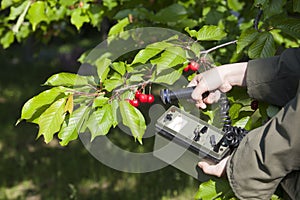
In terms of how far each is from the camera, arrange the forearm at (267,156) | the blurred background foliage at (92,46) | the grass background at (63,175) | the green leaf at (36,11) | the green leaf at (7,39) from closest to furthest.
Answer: the forearm at (267,156)
the blurred background foliage at (92,46)
the green leaf at (36,11)
the green leaf at (7,39)
the grass background at (63,175)

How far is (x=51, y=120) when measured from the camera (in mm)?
1737

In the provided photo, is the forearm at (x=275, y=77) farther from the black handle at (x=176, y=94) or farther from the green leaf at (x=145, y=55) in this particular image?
the green leaf at (x=145, y=55)

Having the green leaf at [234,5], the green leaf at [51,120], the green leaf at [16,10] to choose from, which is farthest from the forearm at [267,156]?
the green leaf at [16,10]

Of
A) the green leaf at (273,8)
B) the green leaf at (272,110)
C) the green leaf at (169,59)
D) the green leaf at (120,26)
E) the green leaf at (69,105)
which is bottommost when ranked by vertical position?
the green leaf at (120,26)

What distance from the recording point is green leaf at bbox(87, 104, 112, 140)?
1.72 m

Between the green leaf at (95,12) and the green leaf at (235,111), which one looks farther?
the green leaf at (95,12)

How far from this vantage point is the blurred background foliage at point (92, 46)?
2.33m

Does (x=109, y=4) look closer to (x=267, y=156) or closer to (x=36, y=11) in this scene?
(x=36, y=11)

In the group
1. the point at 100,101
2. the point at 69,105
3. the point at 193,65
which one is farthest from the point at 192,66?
the point at 69,105

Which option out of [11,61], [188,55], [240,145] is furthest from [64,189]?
[11,61]

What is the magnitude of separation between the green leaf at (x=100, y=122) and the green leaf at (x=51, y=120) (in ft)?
0.33

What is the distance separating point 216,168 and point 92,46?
10.1 feet

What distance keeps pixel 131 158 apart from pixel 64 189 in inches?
25.2

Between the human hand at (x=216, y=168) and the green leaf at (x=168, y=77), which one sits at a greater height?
the green leaf at (x=168, y=77)
